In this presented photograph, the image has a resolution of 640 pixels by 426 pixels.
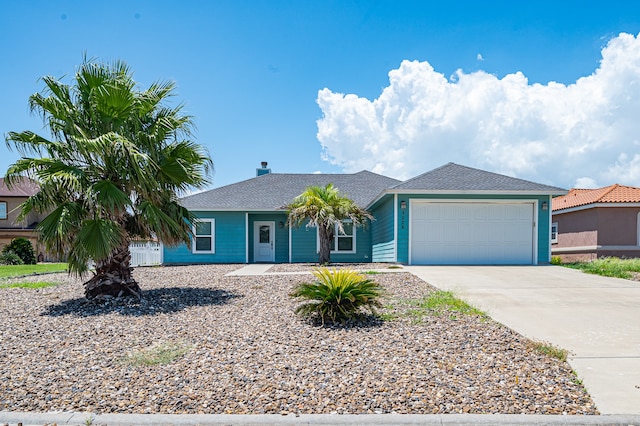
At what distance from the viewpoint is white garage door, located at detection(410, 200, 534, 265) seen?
13.6 m

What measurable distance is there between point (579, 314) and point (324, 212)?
857 centimetres

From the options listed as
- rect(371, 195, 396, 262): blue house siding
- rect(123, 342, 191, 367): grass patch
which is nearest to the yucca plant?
rect(123, 342, 191, 367): grass patch

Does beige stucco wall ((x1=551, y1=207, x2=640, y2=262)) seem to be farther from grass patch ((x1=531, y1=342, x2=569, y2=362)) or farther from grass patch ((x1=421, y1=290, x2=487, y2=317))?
grass patch ((x1=531, y1=342, x2=569, y2=362))

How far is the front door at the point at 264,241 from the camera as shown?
59.8ft

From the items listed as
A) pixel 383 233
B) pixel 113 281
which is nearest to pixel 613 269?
pixel 383 233

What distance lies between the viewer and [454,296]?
7219 millimetres

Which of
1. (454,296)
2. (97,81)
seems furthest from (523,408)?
(97,81)

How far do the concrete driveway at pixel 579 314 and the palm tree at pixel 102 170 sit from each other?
6.00m

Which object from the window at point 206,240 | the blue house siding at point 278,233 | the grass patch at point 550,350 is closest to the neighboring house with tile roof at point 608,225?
the blue house siding at point 278,233

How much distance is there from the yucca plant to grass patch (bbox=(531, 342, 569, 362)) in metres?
2.01

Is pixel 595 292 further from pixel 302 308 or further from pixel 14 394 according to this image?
pixel 14 394

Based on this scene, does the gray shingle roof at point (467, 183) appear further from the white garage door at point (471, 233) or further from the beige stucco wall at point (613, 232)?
the beige stucco wall at point (613, 232)

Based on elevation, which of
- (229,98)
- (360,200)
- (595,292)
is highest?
(229,98)

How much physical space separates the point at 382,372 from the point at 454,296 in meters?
3.91
